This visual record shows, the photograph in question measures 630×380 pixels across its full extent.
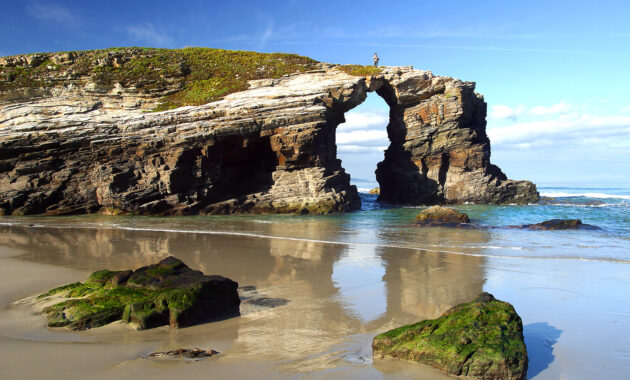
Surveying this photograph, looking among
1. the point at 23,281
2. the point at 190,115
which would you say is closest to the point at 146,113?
the point at 190,115

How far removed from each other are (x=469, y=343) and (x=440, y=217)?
16.6m

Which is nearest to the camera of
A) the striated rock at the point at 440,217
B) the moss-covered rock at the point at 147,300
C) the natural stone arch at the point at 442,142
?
the moss-covered rock at the point at 147,300

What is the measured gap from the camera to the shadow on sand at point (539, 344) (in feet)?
14.2

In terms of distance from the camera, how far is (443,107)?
105 ft

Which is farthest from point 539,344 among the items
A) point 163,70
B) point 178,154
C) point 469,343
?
point 163,70

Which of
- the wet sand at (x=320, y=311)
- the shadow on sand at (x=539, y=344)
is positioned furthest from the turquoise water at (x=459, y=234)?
the shadow on sand at (x=539, y=344)

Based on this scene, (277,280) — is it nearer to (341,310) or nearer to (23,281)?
(341,310)

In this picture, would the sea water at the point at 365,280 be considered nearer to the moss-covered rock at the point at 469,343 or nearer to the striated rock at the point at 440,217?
the moss-covered rock at the point at 469,343

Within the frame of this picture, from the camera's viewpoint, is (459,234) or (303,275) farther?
(459,234)

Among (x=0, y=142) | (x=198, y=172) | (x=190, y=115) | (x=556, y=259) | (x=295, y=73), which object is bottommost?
(x=556, y=259)

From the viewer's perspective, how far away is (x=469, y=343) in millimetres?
4242

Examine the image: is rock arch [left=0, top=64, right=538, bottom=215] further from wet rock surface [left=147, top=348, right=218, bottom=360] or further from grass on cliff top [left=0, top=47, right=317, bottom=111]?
wet rock surface [left=147, top=348, right=218, bottom=360]

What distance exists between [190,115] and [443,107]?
62.2ft

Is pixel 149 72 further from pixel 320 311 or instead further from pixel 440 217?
pixel 320 311
